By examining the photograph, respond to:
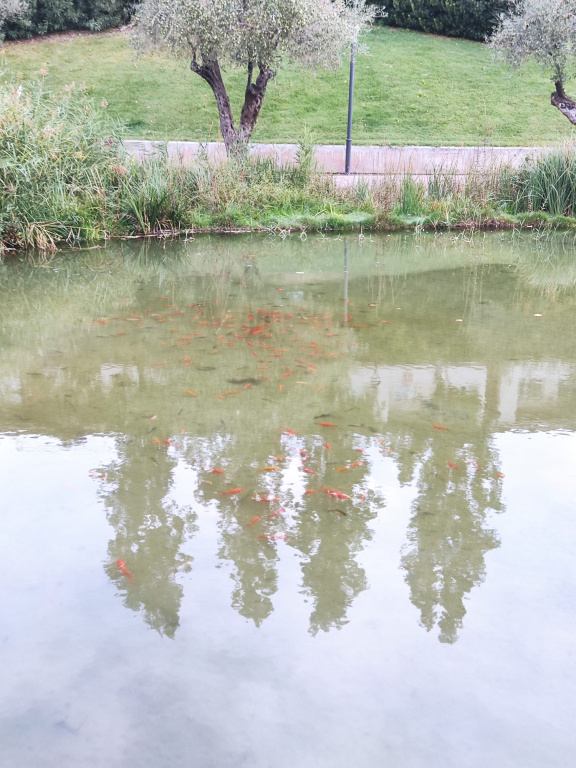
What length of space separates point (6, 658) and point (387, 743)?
3.86 feet

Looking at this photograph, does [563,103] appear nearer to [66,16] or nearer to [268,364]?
[268,364]

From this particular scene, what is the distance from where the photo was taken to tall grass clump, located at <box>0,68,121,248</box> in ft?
29.0

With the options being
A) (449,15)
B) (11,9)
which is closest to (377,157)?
(11,9)

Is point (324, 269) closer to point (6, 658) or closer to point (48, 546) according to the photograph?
point (48, 546)

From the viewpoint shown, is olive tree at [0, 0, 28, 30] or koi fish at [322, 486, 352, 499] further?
olive tree at [0, 0, 28, 30]

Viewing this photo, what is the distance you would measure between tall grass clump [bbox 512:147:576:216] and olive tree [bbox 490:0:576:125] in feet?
19.6

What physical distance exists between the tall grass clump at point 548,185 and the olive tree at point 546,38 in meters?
5.98

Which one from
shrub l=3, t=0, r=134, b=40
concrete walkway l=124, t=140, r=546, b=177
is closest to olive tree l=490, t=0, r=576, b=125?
concrete walkway l=124, t=140, r=546, b=177

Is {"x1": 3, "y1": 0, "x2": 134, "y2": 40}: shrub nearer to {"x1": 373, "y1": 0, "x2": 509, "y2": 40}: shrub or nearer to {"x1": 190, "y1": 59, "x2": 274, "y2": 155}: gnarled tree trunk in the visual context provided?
{"x1": 373, "y1": 0, "x2": 509, "y2": 40}: shrub

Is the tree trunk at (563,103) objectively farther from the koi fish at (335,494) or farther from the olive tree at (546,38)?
the koi fish at (335,494)

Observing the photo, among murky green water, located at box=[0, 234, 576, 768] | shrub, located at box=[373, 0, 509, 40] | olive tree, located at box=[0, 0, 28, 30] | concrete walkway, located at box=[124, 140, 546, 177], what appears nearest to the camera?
murky green water, located at box=[0, 234, 576, 768]

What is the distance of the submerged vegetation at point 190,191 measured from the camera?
9023mm

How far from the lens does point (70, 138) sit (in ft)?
30.7

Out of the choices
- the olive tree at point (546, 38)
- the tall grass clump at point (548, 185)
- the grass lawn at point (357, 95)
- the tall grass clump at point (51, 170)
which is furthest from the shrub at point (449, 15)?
the tall grass clump at point (51, 170)
